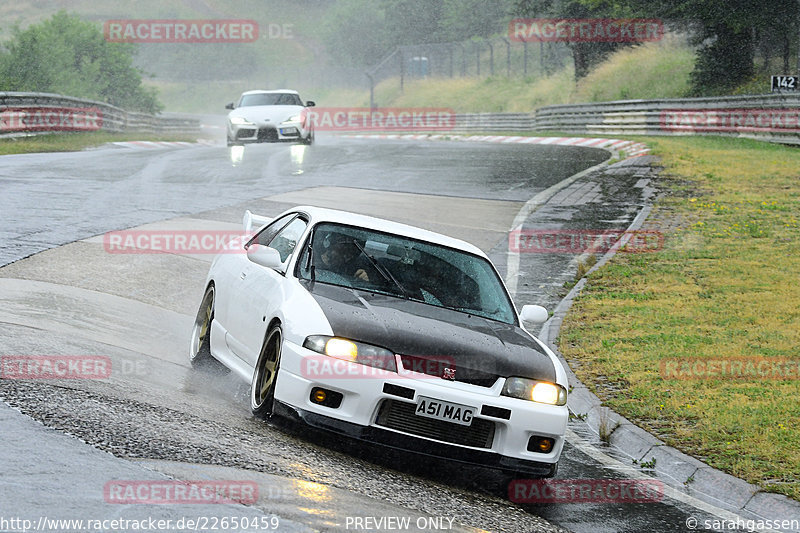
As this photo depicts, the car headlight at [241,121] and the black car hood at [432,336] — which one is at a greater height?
the car headlight at [241,121]

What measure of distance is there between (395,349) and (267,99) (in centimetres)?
2298

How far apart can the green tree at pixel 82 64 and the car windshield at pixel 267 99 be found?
26372 millimetres

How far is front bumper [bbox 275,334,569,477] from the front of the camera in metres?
5.91

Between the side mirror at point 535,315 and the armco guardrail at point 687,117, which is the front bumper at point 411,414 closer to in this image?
the side mirror at point 535,315

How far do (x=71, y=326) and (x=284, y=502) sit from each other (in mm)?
4233

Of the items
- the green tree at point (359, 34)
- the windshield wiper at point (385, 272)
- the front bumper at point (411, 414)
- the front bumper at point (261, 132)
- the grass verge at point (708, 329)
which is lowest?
the grass verge at point (708, 329)

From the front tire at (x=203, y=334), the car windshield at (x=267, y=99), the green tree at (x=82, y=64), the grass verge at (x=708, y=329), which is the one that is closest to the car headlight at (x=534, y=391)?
the grass verge at (x=708, y=329)

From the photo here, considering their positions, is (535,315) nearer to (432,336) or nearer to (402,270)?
(402,270)

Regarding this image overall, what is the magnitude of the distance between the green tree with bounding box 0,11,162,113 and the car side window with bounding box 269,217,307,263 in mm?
46678

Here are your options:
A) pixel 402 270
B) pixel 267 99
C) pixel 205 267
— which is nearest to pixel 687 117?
pixel 267 99

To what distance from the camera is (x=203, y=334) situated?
8312 mm

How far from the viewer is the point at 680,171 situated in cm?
2250

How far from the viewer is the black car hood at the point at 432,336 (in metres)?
6.08

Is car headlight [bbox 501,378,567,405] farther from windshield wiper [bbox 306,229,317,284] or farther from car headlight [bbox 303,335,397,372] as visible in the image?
windshield wiper [bbox 306,229,317,284]
